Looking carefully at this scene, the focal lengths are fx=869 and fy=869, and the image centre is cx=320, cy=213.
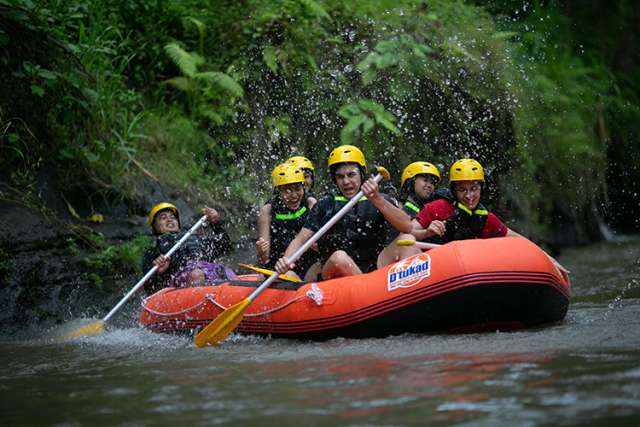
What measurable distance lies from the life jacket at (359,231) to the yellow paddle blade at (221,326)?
41.7 inches

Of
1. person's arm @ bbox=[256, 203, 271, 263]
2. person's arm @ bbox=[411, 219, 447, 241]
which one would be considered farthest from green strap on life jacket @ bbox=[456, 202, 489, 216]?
person's arm @ bbox=[256, 203, 271, 263]

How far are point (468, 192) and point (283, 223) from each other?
1960 millimetres

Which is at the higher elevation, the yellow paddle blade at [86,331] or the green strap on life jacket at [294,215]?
the green strap on life jacket at [294,215]

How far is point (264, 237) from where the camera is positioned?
8.49 m

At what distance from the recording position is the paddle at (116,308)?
27.5 feet

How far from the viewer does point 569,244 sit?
1614 centimetres

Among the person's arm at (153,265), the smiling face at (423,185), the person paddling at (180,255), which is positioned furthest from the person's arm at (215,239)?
the smiling face at (423,185)

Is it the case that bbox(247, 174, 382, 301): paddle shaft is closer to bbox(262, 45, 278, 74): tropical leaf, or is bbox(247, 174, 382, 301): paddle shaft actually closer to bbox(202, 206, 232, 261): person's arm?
bbox(202, 206, 232, 261): person's arm

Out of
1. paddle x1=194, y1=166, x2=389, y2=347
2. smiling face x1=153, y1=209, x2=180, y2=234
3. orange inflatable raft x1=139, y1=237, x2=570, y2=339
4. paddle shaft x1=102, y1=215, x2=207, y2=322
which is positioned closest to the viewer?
orange inflatable raft x1=139, y1=237, x2=570, y2=339

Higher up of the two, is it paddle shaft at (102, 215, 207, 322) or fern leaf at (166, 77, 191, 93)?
fern leaf at (166, 77, 191, 93)

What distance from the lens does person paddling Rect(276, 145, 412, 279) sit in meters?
7.34

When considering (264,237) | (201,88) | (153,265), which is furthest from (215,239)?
(201,88)

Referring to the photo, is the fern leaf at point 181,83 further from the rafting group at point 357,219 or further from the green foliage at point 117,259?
the rafting group at point 357,219

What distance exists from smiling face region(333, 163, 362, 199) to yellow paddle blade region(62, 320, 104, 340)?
2856mm
